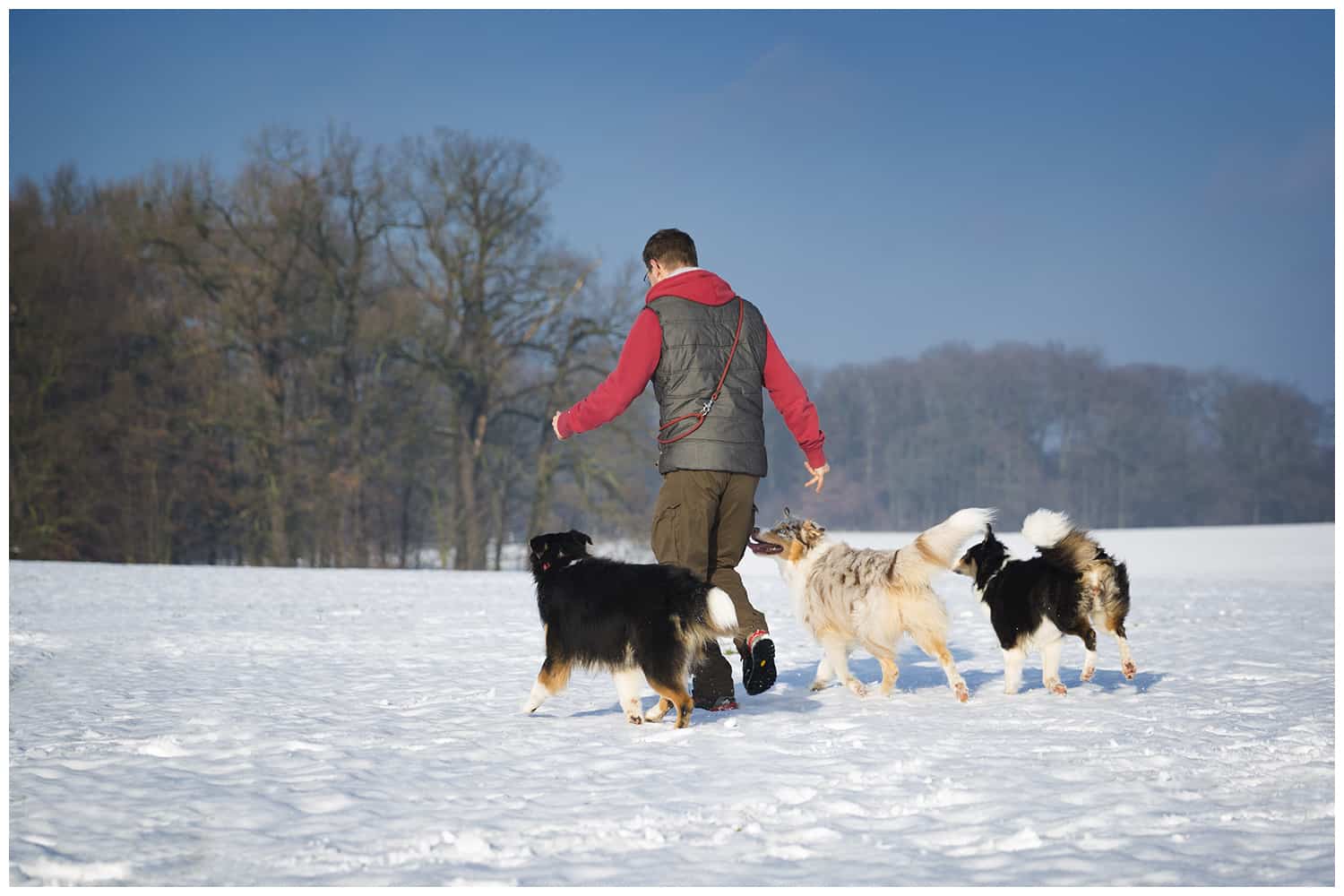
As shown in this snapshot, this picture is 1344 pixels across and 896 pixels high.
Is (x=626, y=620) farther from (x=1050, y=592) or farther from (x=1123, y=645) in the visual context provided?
(x=1123, y=645)

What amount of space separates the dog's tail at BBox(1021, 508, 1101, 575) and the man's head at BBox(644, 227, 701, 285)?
7.41ft

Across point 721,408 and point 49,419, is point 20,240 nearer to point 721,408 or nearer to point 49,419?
point 49,419

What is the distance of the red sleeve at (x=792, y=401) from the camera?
5898 mm

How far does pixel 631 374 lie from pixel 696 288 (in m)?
0.54

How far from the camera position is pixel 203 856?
3320 mm

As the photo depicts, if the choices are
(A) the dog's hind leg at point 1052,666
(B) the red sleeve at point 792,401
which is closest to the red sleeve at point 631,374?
(B) the red sleeve at point 792,401

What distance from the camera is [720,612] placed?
4977 mm

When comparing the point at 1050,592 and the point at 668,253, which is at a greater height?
the point at 668,253

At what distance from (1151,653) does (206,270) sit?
2643 cm

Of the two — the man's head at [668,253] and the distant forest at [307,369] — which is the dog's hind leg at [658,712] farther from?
the distant forest at [307,369]

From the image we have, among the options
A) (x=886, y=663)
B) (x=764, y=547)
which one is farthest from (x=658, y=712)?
(x=886, y=663)

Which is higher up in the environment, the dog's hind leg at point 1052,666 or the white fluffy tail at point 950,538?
the white fluffy tail at point 950,538

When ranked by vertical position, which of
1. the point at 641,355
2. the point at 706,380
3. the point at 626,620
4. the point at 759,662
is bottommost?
the point at 759,662

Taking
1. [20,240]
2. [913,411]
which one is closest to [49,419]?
[20,240]
